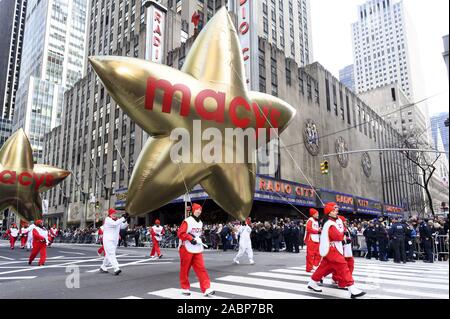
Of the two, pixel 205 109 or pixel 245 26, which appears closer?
pixel 205 109

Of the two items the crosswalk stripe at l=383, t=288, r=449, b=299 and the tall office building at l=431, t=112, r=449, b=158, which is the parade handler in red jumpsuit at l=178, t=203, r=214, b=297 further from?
the tall office building at l=431, t=112, r=449, b=158

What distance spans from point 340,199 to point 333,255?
115ft

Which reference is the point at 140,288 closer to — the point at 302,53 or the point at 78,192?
the point at 78,192

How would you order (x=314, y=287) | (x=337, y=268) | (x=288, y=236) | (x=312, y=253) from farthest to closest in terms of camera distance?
(x=288, y=236)
(x=312, y=253)
(x=314, y=287)
(x=337, y=268)

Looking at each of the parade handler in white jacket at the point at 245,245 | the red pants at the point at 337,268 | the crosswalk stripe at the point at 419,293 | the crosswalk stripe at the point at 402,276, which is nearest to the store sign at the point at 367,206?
the parade handler in white jacket at the point at 245,245

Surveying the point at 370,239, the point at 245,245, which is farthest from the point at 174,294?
the point at 370,239

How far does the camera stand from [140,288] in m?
7.73

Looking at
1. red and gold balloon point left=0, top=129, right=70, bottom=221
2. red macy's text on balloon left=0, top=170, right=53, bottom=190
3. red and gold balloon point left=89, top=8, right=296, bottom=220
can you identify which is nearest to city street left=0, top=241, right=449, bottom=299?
red and gold balloon point left=89, top=8, right=296, bottom=220

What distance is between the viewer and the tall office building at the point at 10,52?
14650 cm

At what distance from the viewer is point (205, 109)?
7371 millimetres

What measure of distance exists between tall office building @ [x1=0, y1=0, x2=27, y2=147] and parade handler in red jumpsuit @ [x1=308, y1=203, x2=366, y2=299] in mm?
164654

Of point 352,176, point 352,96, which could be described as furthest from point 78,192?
point 352,96

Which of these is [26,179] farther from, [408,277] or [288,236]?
[288,236]
